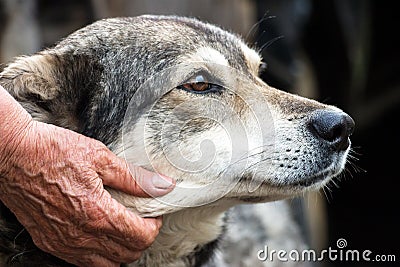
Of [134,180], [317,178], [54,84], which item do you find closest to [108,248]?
[134,180]

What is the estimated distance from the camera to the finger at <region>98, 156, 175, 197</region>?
10.9ft

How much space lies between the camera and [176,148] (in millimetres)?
3523

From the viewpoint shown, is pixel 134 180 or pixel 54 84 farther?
pixel 54 84

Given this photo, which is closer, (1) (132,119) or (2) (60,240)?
(2) (60,240)

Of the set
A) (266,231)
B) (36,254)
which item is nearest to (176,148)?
(36,254)

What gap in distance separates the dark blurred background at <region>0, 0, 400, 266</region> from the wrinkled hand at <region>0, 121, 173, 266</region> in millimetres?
3023

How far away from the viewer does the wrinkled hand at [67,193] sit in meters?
3.18

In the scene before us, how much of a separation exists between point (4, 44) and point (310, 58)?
167 inches

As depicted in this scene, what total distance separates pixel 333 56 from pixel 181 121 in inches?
228

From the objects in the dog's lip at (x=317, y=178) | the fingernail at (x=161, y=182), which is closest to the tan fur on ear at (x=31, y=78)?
the fingernail at (x=161, y=182)

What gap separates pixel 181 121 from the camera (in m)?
3.58

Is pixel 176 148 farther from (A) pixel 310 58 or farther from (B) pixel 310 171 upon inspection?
(A) pixel 310 58

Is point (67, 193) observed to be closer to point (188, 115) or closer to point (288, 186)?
point (188, 115)

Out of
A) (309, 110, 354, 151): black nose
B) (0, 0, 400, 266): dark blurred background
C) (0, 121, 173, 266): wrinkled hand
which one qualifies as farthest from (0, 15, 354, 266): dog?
(0, 0, 400, 266): dark blurred background
